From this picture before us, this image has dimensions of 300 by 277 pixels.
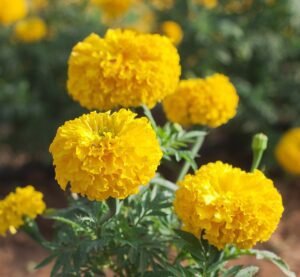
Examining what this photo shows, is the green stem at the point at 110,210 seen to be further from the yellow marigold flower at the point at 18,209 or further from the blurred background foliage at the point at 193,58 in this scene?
the blurred background foliage at the point at 193,58

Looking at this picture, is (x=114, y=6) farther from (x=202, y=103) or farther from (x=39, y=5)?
(x=202, y=103)

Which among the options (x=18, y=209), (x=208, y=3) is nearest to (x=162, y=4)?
(x=208, y=3)

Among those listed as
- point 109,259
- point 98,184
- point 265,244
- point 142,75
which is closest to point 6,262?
point 265,244

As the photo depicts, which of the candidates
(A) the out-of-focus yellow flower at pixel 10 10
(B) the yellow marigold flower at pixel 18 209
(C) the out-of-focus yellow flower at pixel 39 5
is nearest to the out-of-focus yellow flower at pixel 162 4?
(C) the out-of-focus yellow flower at pixel 39 5

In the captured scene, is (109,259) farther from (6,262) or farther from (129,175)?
(6,262)

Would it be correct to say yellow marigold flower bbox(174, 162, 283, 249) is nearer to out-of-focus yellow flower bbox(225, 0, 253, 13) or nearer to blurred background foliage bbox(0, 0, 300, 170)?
blurred background foliage bbox(0, 0, 300, 170)

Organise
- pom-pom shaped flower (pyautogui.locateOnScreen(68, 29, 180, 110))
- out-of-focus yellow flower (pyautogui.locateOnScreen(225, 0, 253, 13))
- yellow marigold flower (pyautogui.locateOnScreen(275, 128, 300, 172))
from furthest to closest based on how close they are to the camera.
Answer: out-of-focus yellow flower (pyautogui.locateOnScreen(225, 0, 253, 13))
yellow marigold flower (pyautogui.locateOnScreen(275, 128, 300, 172))
pom-pom shaped flower (pyautogui.locateOnScreen(68, 29, 180, 110))

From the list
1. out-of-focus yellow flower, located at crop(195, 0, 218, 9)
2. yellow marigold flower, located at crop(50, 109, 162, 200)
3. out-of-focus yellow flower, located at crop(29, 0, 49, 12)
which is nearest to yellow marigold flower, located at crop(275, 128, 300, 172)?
out-of-focus yellow flower, located at crop(195, 0, 218, 9)
